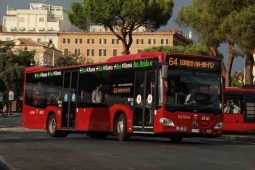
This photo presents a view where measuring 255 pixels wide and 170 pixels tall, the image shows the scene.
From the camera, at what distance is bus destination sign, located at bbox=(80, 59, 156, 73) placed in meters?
21.9

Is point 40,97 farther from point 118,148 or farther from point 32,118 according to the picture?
point 118,148

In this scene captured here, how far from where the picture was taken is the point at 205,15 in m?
40.4

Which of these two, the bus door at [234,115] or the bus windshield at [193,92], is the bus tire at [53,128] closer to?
the bus windshield at [193,92]

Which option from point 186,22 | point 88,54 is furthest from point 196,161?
point 88,54

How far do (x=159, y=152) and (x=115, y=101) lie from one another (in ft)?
20.2

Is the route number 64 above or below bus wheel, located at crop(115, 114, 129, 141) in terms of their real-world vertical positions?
above

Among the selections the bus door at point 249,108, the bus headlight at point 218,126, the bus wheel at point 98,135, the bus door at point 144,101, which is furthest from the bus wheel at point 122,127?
the bus door at point 249,108

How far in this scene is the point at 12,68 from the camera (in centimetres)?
8538

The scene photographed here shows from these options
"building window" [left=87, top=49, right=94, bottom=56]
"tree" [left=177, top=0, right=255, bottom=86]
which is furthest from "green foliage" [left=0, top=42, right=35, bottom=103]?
"building window" [left=87, top=49, right=94, bottom=56]

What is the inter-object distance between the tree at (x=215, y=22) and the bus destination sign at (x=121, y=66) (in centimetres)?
1481

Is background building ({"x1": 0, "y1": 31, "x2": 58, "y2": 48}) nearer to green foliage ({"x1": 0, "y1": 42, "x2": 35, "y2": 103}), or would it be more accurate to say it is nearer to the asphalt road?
green foliage ({"x1": 0, "y1": 42, "x2": 35, "y2": 103})

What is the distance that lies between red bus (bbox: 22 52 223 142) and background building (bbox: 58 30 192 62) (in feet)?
439

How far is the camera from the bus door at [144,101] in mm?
21580

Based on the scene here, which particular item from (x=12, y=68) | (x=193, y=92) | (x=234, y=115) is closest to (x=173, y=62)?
(x=193, y=92)
